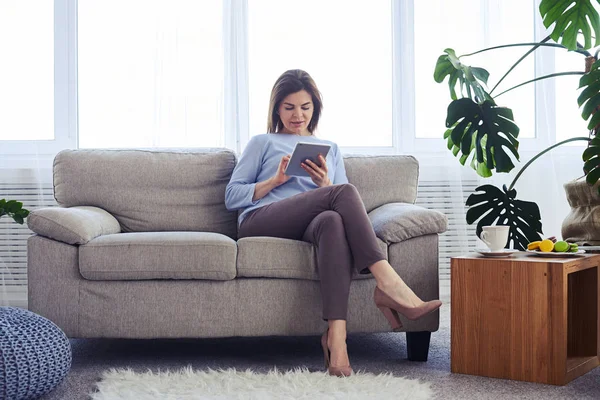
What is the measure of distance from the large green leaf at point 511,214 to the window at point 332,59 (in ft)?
3.89

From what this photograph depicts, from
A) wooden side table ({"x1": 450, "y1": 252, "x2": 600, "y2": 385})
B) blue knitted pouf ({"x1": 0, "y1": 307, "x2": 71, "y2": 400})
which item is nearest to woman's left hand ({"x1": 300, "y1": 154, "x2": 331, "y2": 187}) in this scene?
wooden side table ({"x1": 450, "y1": 252, "x2": 600, "y2": 385})

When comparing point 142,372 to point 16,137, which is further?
point 16,137

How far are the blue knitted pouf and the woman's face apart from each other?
1.29m

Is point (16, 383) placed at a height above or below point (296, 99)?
below

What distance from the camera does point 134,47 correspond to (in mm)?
3854

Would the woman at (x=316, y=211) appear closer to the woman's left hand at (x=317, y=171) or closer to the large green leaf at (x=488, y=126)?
the woman's left hand at (x=317, y=171)

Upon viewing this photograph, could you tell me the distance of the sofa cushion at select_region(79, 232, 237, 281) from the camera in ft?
7.84

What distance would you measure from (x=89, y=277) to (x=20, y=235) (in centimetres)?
154

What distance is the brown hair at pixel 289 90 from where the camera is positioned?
9.46 feet

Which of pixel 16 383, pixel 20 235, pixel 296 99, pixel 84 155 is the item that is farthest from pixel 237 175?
pixel 20 235

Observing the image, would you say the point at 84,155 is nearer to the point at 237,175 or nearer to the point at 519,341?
the point at 237,175

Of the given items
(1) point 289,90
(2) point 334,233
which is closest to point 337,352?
(2) point 334,233

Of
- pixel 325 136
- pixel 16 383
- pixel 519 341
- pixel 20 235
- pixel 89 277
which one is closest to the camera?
pixel 16 383

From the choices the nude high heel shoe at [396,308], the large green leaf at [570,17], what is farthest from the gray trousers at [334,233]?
the large green leaf at [570,17]
